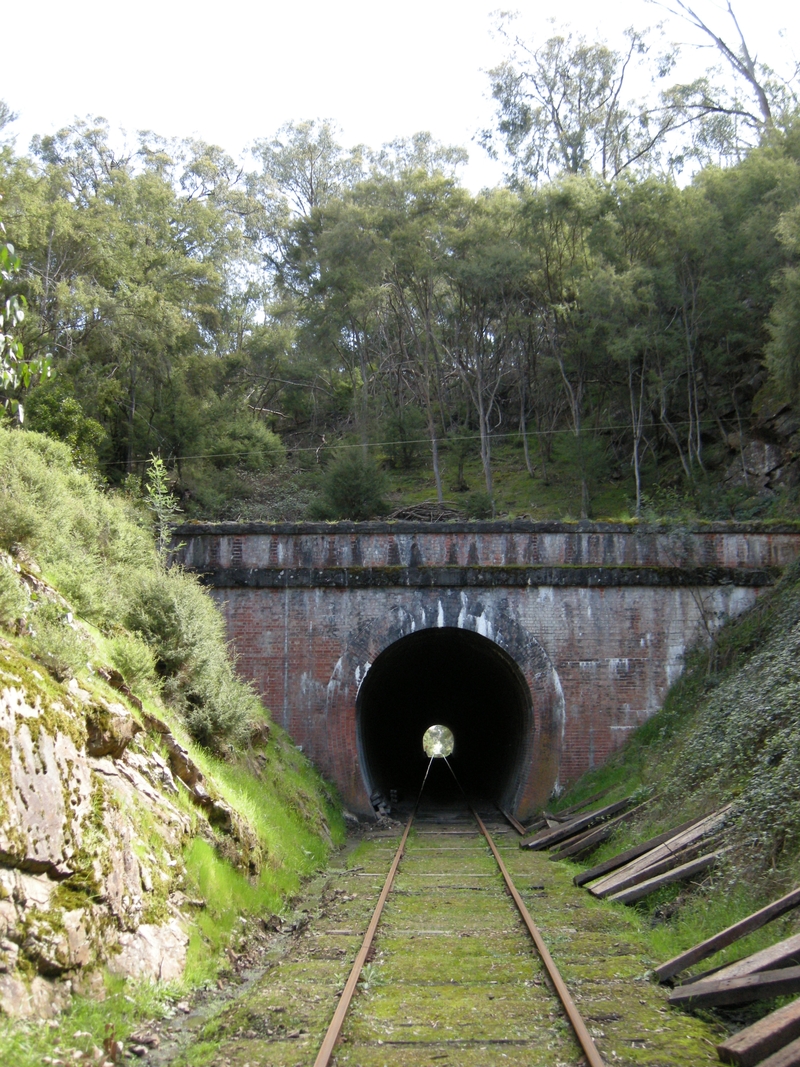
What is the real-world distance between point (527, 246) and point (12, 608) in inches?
926

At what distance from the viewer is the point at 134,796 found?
7074 mm

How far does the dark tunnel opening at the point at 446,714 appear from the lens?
54.7 feet

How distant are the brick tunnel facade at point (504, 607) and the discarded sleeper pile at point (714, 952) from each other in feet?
12.1

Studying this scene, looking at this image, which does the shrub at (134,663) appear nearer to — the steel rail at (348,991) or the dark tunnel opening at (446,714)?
the steel rail at (348,991)

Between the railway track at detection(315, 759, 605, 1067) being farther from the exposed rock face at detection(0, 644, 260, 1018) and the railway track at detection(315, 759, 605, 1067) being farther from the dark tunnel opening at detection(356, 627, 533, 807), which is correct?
the dark tunnel opening at detection(356, 627, 533, 807)

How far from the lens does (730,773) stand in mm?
9852

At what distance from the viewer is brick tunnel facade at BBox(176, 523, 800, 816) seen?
49.5 feet

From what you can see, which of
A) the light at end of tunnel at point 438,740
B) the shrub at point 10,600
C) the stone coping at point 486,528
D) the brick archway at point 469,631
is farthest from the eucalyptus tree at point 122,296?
the light at end of tunnel at point 438,740

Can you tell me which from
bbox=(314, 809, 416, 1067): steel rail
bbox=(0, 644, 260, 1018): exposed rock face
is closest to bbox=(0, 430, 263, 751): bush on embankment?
bbox=(0, 644, 260, 1018): exposed rock face

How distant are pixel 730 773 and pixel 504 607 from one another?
5.86 metres

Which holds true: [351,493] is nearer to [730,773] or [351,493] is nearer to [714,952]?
[730,773]

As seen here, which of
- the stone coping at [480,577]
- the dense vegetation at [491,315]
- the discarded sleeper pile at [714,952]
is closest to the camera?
the discarded sleeper pile at [714,952]

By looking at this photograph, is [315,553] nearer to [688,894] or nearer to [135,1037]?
[688,894]

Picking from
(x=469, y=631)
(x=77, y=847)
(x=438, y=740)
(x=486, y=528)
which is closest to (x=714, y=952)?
(x=77, y=847)
